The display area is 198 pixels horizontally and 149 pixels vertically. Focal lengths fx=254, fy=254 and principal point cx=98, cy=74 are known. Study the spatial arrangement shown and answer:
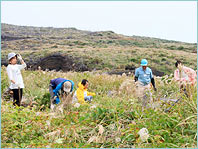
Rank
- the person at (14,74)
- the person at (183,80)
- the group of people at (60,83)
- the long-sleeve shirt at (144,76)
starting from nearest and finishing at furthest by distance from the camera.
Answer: the person at (183,80) → the group of people at (60,83) → the person at (14,74) → the long-sleeve shirt at (144,76)

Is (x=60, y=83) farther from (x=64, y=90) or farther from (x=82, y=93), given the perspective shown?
(x=82, y=93)

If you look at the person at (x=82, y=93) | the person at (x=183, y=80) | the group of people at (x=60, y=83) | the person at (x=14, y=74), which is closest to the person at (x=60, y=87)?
the group of people at (x=60, y=83)

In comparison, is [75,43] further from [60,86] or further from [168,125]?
[168,125]

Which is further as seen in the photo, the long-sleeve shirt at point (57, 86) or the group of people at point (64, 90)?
the long-sleeve shirt at point (57, 86)

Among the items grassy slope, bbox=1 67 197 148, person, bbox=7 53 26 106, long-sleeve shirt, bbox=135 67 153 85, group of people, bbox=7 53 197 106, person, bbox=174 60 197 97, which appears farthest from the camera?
long-sleeve shirt, bbox=135 67 153 85

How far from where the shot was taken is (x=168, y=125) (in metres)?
3.68

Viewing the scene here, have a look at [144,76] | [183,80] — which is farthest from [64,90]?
[183,80]

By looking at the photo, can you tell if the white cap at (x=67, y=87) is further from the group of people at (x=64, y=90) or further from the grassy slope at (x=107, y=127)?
the grassy slope at (x=107, y=127)

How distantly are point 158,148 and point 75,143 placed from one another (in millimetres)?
1117

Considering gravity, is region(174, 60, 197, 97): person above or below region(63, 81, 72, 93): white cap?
above

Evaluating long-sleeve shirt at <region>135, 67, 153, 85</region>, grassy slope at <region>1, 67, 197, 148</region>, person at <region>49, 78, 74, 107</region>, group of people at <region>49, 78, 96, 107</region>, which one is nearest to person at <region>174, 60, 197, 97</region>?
grassy slope at <region>1, 67, 197, 148</region>

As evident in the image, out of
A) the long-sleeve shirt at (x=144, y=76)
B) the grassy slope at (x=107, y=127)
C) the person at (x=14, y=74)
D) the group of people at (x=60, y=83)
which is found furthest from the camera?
the long-sleeve shirt at (x=144, y=76)

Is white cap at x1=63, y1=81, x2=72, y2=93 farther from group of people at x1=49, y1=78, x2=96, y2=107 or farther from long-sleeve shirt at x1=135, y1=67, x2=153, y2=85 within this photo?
long-sleeve shirt at x1=135, y1=67, x2=153, y2=85

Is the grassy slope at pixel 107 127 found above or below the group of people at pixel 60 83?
below
